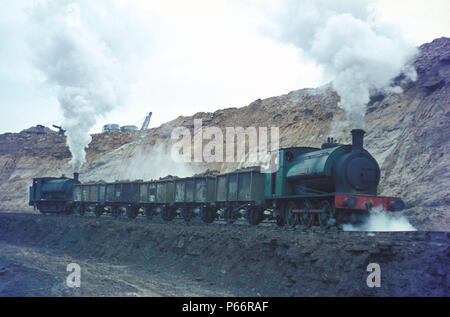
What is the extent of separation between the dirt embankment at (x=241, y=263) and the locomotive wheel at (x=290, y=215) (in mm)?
1658

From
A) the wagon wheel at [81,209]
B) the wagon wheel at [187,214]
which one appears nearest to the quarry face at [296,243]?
the wagon wheel at [187,214]

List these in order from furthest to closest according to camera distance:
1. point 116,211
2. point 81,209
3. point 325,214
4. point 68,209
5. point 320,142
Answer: point 320,142, point 68,209, point 81,209, point 116,211, point 325,214

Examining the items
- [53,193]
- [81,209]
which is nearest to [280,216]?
[81,209]

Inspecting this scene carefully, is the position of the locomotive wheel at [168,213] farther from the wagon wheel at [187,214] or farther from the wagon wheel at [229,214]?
the wagon wheel at [229,214]

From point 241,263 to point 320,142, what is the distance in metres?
25.3

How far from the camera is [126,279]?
13.7m

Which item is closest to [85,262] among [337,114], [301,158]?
[301,158]

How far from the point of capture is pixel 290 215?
16.4 m

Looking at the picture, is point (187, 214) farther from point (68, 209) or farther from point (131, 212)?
point (68, 209)

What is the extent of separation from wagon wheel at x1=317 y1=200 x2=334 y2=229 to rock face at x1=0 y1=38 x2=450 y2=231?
258 inches

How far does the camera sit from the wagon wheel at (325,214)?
14.2 m

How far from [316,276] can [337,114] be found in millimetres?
29871
